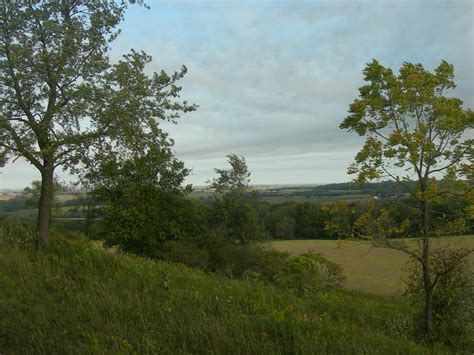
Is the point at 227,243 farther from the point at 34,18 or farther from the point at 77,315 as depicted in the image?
the point at 77,315

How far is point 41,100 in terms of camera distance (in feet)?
33.3

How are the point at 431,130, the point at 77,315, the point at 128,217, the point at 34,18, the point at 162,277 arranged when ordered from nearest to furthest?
the point at 77,315 < the point at 162,277 < the point at 431,130 < the point at 34,18 < the point at 128,217

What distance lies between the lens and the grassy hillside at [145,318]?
175 inches

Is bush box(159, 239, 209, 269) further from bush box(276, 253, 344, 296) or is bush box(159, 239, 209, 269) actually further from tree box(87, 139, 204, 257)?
bush box(276, 253, 344, 296)

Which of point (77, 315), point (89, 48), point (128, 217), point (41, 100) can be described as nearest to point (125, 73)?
point (89, 48)

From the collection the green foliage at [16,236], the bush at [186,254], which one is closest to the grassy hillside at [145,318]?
the green foliage at [16,236]

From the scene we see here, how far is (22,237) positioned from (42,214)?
0.69 m

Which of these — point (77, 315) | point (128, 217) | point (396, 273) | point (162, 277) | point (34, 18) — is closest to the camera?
point (77, 315)

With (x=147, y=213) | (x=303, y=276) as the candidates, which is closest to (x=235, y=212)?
(x=147, y=213)

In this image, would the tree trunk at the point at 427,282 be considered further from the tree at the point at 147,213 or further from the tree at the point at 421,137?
the tree at the point at 147,213

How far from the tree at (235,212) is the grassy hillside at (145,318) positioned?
2456 cm

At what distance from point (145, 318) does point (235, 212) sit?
27797 millimetres

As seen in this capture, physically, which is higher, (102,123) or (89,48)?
(89,48)

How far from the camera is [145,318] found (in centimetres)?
511
